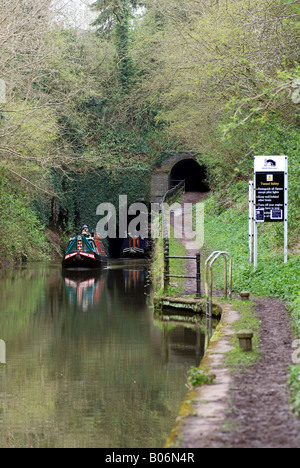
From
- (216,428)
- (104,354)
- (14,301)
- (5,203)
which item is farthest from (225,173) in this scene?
(216,428)

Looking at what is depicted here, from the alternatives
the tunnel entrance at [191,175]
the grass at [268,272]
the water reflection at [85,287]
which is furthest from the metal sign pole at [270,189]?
the tunnel entrance at [191,175]

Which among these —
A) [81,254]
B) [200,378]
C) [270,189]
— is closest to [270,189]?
[270,189]

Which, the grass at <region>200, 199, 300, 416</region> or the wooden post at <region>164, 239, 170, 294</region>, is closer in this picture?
the grass at <region>200, 199, 300, 416</region>

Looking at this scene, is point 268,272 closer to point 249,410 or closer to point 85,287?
point 85,287

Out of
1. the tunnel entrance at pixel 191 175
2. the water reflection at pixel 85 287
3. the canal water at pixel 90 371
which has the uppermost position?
the tunnel entrance at pixel 191 175

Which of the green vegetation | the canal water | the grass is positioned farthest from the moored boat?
the green vegetation

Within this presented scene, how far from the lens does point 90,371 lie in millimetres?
9984

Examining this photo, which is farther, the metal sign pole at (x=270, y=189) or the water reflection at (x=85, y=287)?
the water reflection at (x=85, y=287)

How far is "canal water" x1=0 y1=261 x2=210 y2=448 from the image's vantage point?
23.9ft

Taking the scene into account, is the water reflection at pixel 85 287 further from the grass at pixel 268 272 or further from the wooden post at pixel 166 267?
the grass at pixel 268 272

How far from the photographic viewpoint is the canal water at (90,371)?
23.9 feet

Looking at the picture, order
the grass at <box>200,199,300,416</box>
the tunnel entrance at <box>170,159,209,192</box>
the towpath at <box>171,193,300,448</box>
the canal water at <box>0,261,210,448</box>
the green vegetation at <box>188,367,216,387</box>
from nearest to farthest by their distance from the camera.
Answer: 1. the towpath at <box>171,193,300,448</box>
2. the green vegetation at <box>188,367,216,387</box>
3. the canal water at <box>0,261,210,448</box>
4. the grass at <box>200,199,300,416</box>
5. the tunnel entrance at <box>170,159,209,192</box>

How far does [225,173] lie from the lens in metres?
34.7

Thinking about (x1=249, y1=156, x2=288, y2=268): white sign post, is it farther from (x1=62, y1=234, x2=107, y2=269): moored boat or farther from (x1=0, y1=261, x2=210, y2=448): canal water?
(x1=62, y1=234, x2=107, y2=269): moored boat
